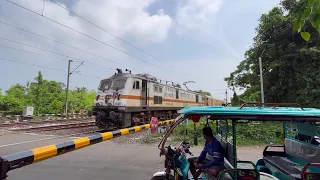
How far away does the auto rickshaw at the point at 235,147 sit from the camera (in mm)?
3469

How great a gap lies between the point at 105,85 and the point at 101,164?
9.21m

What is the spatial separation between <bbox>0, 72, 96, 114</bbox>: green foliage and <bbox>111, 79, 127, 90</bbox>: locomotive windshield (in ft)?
69.8

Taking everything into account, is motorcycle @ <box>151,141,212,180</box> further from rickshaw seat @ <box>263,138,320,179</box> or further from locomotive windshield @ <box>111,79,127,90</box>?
locomotive windshield @ <box>111,79,127,90</box>

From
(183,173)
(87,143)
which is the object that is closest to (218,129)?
(183,173)

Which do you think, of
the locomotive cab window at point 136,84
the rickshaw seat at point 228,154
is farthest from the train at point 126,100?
the rickshaw seat at point 228,154

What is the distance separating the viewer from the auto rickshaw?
3469 mm

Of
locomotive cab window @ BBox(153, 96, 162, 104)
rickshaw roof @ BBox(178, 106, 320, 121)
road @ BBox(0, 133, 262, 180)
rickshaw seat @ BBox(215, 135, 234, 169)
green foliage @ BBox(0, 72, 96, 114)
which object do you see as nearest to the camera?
rickshaw roof @ BBox(178, 106, 320, 121)

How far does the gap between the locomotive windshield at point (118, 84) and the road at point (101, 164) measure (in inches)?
215

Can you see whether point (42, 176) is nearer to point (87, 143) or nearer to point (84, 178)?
point (84, 178)

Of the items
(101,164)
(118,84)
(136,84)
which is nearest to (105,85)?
(118,84)

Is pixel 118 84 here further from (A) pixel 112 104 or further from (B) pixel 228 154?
(B) pixel 228 154

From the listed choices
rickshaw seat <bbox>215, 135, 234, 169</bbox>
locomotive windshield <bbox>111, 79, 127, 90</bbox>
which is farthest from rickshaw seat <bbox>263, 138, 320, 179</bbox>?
locomotive windshield <bbox>111, 79, 127, 90</bbox>

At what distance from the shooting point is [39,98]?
3347cm

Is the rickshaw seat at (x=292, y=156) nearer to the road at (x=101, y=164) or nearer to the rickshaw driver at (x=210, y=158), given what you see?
the rickshaw driver at (x=210, y=158)
